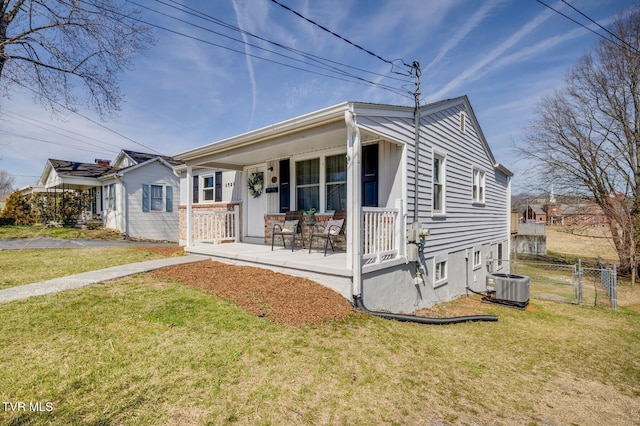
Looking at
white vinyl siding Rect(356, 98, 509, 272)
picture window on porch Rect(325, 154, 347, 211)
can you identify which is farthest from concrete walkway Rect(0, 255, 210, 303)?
white vinyl siding Rect(356, 98, 509, 272)

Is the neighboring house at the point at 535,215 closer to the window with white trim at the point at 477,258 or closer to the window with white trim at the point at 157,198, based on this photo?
the window with white trim at the point at 477,258

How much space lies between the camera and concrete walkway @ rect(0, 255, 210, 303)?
15.6 ft

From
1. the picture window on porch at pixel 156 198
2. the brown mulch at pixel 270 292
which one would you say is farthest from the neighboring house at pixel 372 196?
the picture window on porch at pixel 156 198

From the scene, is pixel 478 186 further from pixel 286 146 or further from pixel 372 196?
pixel 286 146

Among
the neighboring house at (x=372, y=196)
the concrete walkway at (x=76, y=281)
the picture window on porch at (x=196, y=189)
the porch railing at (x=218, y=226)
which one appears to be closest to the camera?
the concrete walkway at (x=76, y=281)

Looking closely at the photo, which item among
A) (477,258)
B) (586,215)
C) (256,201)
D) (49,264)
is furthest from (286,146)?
(586,215)

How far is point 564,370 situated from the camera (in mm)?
3971

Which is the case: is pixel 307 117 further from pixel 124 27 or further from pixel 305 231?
pixel 124 27

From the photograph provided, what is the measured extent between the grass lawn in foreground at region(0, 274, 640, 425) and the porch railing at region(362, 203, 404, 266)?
4.08 ft

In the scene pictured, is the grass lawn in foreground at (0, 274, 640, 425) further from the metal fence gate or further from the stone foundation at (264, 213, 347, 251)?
the metal fence gate

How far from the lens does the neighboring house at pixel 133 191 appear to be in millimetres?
16109

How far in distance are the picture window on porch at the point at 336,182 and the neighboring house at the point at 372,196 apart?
0.03 meters

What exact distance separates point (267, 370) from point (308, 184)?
5.67 m

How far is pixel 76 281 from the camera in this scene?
541cm
